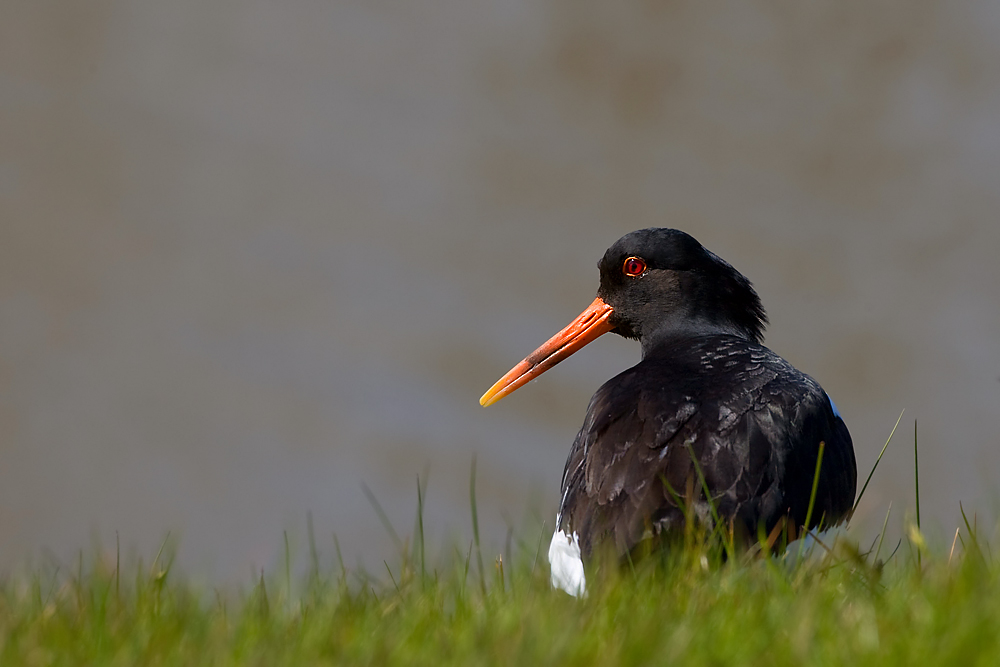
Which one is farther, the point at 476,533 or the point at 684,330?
the point at 684,330

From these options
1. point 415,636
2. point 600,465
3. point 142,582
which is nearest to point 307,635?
point 415,636

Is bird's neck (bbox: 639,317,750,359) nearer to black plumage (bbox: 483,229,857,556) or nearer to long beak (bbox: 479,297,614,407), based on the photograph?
black plumage (bbox: 483,229,857,556)

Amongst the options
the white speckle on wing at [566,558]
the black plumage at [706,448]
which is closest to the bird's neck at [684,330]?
the black plumage at [706,448]

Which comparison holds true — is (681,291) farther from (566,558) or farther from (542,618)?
(542,618)

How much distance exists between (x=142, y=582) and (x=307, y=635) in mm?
802

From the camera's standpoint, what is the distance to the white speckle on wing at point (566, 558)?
3.50 m

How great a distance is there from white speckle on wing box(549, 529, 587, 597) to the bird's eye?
2.09 metres

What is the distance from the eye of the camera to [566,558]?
378 cm

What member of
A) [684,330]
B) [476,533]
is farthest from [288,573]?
[684,330]

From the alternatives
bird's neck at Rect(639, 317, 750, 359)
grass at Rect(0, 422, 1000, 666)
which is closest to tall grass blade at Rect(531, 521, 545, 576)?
grass at Rect(0, 422, 1000, 666)

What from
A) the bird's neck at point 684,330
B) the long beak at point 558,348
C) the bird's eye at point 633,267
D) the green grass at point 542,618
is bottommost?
the green grass at point 542,618

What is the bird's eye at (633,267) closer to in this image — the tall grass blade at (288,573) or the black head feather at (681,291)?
the black head feather at (681,291)

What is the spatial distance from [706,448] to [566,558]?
689mm

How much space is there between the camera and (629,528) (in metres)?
3.57
